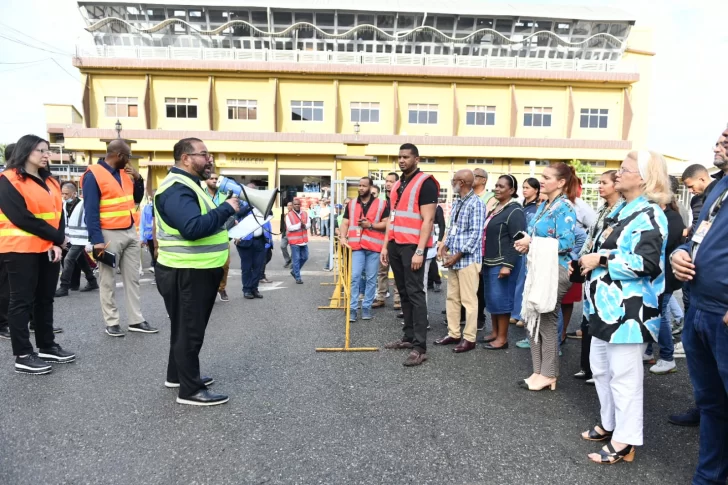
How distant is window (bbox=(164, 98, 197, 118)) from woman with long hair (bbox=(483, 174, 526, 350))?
29.3 meters

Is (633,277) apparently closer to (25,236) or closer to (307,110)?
(25,236)

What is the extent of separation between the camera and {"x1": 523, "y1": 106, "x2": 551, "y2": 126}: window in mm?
31969

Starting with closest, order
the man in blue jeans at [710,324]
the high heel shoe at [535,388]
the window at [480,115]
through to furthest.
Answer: the man in blue jeans at [710,324]
the high heel shoe at [535,388]
the window at [480,115]

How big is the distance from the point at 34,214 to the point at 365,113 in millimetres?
28169

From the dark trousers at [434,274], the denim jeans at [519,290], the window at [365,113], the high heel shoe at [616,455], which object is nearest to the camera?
the high heel shoe at [616,455]

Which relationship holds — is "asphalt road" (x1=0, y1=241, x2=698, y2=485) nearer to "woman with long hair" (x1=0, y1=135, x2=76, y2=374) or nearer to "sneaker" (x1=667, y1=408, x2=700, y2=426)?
"sneaker" (x1=667, y1=408, x2=700, y2=426)

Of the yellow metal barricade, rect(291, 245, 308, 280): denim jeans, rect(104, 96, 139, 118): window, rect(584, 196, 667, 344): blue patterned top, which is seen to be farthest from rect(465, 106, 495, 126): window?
rect(584, 196, 667, 344): blue patterned top

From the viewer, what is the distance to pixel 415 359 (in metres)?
4.85

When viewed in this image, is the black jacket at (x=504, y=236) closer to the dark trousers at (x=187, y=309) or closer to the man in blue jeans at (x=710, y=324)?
the man in blue jeans at (x=710, y=324)

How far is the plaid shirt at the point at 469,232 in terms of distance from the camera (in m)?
5.25

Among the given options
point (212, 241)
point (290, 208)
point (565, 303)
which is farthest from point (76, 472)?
point (290, 208)

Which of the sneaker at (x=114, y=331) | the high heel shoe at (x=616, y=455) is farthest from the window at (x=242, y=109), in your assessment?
the high heel shoe at (x=616, y=455)

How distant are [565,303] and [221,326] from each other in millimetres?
4339

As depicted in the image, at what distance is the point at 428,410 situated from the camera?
378cm
